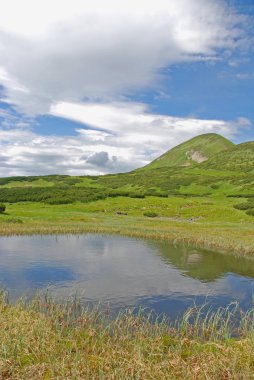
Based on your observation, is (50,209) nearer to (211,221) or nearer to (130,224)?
(130,224)

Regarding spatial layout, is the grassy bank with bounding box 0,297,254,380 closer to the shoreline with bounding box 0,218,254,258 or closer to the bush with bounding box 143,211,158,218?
the shoreline with bounding box 0,218,254,258

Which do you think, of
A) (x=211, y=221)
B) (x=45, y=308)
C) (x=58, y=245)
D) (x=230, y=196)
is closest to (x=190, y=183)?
(x=230, y=196)

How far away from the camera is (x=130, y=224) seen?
73188 mm

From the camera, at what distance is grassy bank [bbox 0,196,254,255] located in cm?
5666

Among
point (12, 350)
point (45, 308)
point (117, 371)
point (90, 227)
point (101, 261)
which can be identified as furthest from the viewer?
point (90, 227)

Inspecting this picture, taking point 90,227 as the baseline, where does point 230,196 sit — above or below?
above

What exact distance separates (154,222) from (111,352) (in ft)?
198

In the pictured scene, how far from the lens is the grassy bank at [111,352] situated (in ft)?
43.4

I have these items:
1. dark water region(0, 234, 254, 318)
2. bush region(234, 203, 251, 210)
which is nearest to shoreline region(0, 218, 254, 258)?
dark water region(0, 234, 254, 318)

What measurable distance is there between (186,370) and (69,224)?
5617 cm

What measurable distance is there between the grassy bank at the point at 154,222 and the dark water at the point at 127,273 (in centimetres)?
550

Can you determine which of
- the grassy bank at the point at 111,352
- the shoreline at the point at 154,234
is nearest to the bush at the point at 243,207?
the shoreline at the point at 154,234

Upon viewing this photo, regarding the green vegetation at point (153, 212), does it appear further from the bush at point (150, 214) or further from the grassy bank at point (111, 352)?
the grassy bank at point (111, 352)

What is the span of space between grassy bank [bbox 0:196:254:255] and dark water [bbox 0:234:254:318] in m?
5.50
